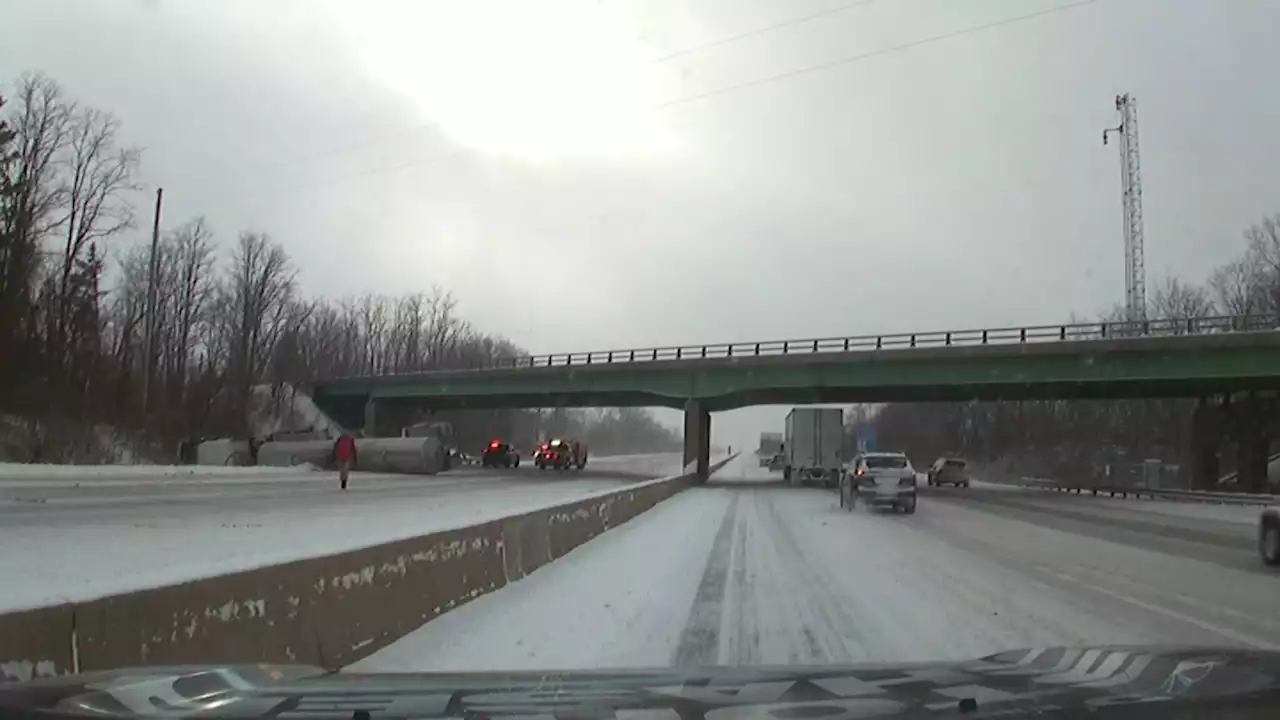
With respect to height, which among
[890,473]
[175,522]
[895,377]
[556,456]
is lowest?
[175,522]

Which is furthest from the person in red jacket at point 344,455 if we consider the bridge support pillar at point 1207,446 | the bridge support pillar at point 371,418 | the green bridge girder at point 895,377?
the bridge support pillar at point 1207,446

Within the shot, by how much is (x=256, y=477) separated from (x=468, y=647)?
36.4 meters

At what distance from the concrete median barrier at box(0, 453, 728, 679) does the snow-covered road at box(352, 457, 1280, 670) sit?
0.30m

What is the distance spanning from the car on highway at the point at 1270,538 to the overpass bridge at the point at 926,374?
28.2 meters

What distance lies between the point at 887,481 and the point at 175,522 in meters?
19.9

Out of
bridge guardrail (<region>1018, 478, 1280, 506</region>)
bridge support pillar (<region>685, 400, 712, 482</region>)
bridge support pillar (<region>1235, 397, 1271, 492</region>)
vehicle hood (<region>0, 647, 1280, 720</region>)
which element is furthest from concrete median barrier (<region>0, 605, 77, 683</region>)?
bridge support pillar (<region>1235, 397, 1271, 492</region>)

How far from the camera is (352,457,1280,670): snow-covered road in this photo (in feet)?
29.0

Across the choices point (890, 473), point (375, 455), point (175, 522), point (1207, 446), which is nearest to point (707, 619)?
point (175, 522)

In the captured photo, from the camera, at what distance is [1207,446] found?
53875mm

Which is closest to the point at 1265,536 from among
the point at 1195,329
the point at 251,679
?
the point at 251,679

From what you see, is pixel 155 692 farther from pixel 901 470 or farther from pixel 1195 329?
A: pixel 1195 329

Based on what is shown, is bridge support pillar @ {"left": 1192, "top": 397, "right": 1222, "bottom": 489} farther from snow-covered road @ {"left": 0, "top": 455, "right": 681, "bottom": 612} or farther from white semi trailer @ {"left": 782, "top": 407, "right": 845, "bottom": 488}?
snow-covered road @ {"left": 0, "top": 455, "right": 681, "bottom": 612}

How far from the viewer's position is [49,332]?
5066 cm

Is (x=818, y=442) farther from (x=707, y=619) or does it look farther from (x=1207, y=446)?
(x=707, y=619)
